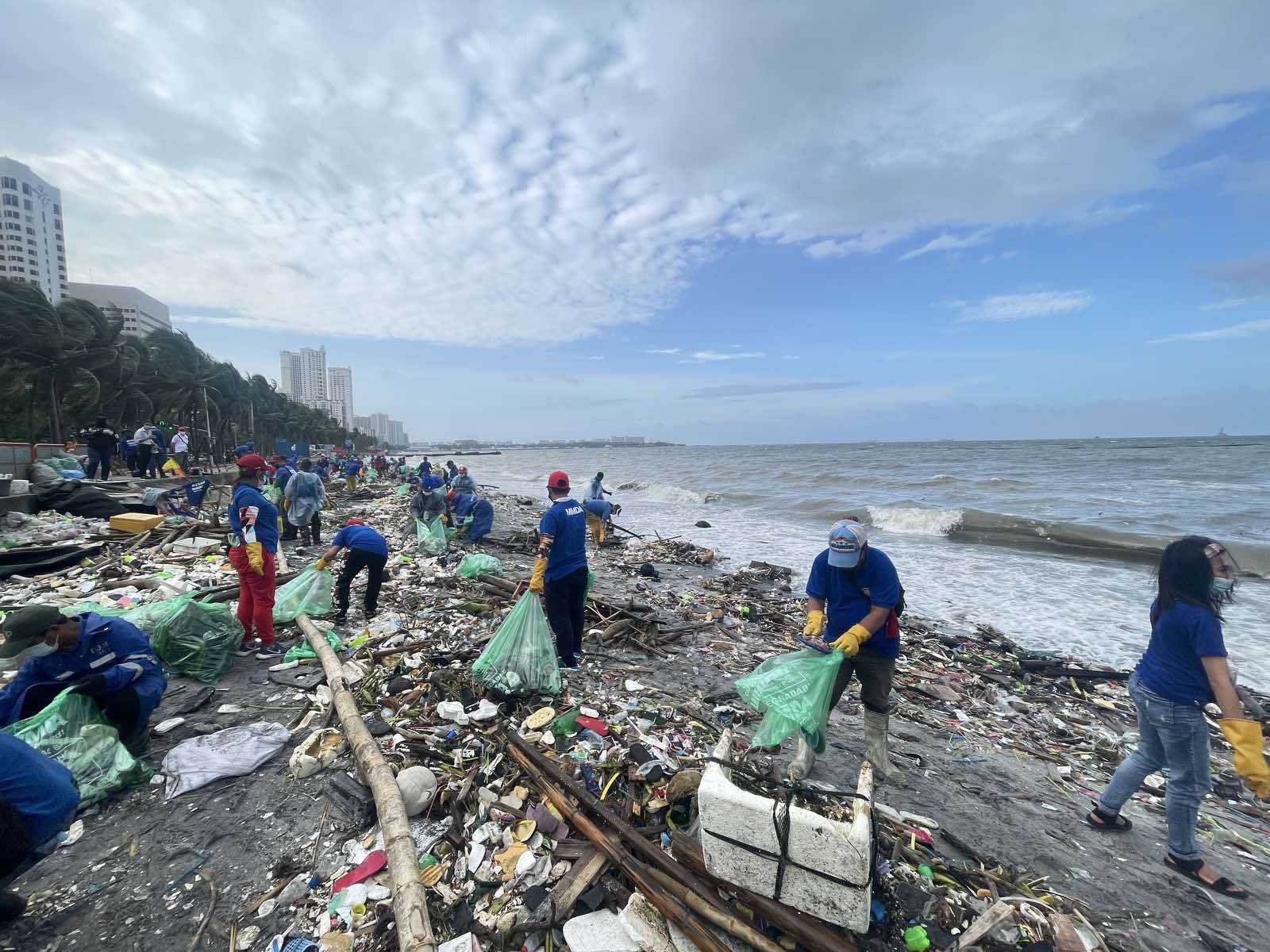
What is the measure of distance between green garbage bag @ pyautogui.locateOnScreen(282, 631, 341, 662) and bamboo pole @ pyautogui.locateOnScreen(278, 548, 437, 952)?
3.62 feet

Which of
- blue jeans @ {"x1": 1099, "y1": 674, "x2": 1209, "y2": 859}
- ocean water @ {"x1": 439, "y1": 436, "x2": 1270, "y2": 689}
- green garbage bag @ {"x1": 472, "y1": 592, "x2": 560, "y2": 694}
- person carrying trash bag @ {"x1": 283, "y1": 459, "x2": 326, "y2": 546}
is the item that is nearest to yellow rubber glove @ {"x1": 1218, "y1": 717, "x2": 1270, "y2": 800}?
blue jeans @ {"x1": 1099, "y1": 674, "x2": 1209, "y2": 859}

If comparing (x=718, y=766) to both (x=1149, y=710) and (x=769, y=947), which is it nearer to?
(x=769, y=947)

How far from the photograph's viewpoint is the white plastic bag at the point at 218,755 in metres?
3.44

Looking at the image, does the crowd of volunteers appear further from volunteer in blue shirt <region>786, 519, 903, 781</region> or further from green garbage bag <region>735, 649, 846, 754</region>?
green garbage bag <region>735, 649, 846, 754</region>

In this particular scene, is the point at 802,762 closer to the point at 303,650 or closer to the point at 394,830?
the point at 394,830

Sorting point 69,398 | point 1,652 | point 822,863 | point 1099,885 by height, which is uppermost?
point 69,398

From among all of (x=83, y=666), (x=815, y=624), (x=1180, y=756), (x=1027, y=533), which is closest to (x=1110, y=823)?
(x=1180, y=756)

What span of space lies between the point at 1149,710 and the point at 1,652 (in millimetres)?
6479

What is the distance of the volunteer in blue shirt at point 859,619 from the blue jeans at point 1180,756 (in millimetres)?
1299

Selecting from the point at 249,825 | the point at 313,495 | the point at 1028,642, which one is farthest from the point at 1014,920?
the point at 313,495

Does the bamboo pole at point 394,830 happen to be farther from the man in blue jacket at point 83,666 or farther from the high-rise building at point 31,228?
the high-rise building at point 31,228

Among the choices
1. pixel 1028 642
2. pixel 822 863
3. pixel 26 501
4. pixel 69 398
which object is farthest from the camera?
pixel 69 398

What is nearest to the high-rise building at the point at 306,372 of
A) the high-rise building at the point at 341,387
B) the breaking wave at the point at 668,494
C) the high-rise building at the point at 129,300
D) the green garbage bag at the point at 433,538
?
the high-rise building at the point at 341,387

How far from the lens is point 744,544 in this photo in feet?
49.8
